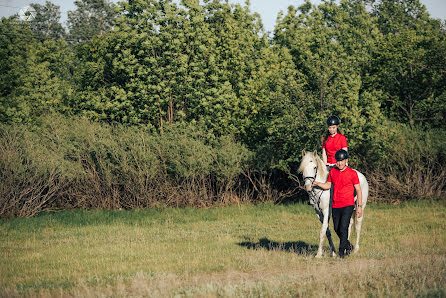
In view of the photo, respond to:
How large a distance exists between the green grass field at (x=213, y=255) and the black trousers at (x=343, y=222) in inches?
11.6

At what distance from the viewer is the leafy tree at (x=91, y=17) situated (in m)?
83.4

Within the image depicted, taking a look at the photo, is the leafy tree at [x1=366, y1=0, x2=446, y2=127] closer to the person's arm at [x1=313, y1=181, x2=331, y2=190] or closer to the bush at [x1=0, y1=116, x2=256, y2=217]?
the bush at [x1=0, y1=116, x2=256, y2=217]

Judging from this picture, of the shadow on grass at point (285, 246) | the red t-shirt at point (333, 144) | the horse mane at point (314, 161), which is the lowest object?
the shadow on grass at point (285, 246)

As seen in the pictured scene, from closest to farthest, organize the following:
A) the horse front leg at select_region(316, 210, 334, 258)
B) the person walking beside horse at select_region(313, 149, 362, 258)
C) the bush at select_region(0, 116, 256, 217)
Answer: the person walking beside horse at select_region(313, 149, 362, 258)
the horse front leg at select_region(316, 210, 334, 258)
the bush at select_region(0, 116, 256, 217)

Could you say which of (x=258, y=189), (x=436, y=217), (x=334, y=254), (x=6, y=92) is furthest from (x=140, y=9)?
(x=334, y=254)

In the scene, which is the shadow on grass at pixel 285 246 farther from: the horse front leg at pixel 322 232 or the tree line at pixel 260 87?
the tree line at pixel 260 87

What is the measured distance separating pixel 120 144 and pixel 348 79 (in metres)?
11.0

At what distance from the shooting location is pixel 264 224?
1923 centimetres

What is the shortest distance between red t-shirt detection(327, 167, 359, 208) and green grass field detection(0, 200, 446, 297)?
127cm

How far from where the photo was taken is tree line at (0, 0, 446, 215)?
24047mm

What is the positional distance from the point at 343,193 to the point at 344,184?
0.20 m

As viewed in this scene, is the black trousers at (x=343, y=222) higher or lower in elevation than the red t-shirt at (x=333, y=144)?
lower

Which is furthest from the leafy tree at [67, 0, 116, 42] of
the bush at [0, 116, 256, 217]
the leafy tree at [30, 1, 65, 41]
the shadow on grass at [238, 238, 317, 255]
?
the shadow on grass at [238, 238, 317, 255]

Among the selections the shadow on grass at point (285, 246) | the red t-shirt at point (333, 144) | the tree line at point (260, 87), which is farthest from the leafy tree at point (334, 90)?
the red t-shirt at point (333, 144)
